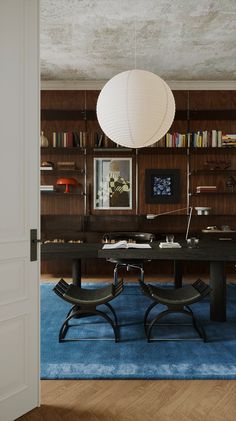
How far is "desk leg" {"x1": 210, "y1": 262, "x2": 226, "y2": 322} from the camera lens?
11.1ft

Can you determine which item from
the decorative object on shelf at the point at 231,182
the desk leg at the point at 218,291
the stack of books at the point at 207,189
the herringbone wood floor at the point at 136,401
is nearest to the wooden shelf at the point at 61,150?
the stack of books at the point at 207,189

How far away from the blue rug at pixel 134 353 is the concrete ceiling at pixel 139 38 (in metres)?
3.31

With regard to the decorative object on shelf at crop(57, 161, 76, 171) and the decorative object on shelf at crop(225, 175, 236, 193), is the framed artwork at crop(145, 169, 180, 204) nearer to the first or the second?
→ the decorative object on shelf at crop(225, 175, 236, 193)

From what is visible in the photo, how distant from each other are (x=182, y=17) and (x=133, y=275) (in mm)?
3798

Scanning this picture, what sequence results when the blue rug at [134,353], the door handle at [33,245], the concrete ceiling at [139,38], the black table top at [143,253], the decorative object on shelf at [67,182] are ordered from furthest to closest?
the decorative object on shelf at [67,182] < the concrete ceiling at [139,38] < the black table top at [143,253] < the blue rug at [134,353] < the door handle at [33,245]

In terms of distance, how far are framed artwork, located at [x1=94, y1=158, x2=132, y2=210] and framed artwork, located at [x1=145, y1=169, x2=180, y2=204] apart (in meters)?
0.33

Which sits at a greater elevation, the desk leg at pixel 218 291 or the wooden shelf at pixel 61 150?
the wooden shelf at pixel 61 150

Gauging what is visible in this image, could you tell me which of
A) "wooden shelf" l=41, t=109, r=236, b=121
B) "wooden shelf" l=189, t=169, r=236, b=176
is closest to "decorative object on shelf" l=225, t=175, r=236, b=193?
"wooden shelf" l=189, t=169, r=236, b=176

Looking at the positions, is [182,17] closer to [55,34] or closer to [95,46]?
[95,46]

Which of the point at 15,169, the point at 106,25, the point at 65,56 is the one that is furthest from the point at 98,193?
the point at 15,169

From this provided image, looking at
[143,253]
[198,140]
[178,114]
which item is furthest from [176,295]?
[178,114]

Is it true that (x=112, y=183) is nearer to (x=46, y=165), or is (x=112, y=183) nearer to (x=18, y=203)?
(x=46, y=165)

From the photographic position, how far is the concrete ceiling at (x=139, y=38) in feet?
12.1

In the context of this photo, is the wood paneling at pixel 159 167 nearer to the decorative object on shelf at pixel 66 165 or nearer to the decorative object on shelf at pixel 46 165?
the decorative object on shelf at pixel 66 165
